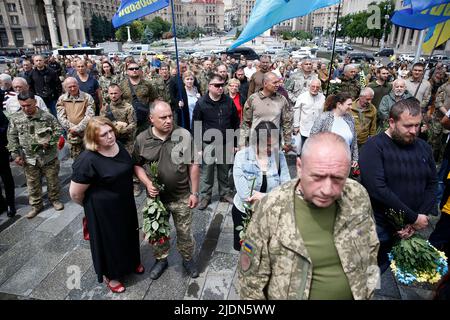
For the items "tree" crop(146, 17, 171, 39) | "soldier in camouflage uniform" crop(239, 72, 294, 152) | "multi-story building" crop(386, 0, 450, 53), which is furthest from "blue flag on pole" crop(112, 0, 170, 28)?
"tree" crop(146, 17, 171, 39)

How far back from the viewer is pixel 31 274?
3.50 meters

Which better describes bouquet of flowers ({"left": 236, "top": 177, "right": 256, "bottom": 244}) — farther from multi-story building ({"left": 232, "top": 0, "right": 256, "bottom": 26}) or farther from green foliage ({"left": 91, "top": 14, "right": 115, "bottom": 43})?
multi-story building ({"left": 232, "top": 0, "right": 256, "bottom": 26})

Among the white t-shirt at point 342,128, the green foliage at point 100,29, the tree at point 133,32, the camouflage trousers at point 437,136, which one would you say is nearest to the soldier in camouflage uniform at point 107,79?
the white t-shirt at point 342,128

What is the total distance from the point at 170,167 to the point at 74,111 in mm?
3004

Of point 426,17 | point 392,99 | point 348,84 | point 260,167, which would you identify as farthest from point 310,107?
point 260,167

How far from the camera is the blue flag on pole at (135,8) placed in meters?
5.27

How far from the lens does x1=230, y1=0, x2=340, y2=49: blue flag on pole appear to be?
4.13 meters

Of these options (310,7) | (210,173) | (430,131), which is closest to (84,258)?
(210,173)

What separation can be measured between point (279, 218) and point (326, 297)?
22.0 inches

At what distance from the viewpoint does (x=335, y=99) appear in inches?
171

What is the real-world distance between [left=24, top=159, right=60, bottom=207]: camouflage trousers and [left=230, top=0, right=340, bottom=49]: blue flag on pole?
141 inches

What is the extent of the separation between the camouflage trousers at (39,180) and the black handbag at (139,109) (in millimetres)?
1622

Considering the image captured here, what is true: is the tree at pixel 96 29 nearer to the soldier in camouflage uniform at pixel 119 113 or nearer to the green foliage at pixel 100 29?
the green foliage at pixel 100 29
